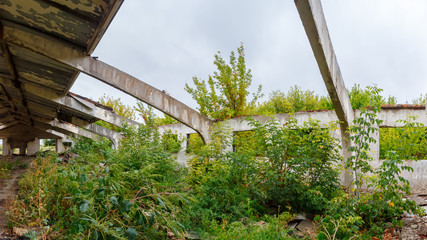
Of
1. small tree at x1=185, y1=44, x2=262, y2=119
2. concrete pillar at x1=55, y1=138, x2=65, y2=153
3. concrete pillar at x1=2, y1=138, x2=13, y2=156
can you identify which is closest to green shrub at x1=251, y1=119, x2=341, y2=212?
small tree at x1=185, y1=44, x2=262, y2=119

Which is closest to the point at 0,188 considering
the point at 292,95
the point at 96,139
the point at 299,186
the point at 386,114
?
the point at 299,186

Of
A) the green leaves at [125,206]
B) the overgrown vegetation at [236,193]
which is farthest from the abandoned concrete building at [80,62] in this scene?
the green leaves at [125,206]

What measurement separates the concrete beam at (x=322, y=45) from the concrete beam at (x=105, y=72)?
154 inches

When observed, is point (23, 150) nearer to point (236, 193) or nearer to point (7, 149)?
point (7, 149)

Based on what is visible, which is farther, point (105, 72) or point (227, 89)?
point (227, 89)

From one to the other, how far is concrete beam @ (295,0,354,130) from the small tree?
6757 millimetres

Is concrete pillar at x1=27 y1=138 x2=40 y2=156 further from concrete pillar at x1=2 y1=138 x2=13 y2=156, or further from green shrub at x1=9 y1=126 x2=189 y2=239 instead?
green shrub at x1=9 y1=126 x2=189 y2=239

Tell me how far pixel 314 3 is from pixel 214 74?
960 centimetres

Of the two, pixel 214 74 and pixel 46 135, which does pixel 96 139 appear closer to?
pixel 46 135

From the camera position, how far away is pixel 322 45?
4188 millimetres

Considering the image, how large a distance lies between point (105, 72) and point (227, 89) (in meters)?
6.97

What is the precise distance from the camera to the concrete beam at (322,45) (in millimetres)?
3566

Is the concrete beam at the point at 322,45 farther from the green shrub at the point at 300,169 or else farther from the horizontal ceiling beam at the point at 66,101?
the horizontal ceiling beam at the point at 66,101

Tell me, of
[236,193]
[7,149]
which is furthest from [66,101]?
[7,149]
